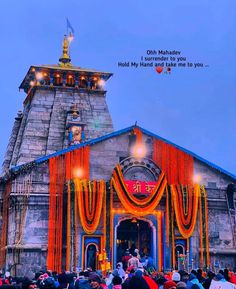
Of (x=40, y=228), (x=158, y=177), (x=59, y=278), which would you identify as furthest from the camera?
(x=158, y=177)

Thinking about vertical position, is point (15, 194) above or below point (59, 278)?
above

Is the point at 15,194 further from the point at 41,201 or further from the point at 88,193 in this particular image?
the point at 88,193

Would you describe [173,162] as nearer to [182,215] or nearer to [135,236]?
[182,215]

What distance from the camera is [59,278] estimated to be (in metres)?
20.1

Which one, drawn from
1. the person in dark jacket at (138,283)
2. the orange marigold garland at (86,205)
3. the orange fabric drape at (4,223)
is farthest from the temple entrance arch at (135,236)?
the person in dark jacket at (138,283)

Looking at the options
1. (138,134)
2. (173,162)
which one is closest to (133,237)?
(173,162)

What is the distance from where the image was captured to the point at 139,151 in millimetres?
33969

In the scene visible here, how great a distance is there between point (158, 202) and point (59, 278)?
1363cm

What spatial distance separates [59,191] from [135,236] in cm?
602

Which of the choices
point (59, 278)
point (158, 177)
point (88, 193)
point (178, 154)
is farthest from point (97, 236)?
point (59, 278)

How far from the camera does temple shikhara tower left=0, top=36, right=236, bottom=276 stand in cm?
3133

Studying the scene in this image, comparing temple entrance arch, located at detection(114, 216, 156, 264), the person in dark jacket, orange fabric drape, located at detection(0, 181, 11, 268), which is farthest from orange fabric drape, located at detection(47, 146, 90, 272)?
the person in dark jacket

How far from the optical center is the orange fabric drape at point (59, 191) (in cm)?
3116

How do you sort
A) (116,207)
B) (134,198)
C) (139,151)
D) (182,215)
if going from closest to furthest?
(134,198) → (116,207) → (182,215) → (139,151)
